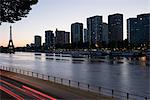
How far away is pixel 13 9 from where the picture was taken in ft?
109

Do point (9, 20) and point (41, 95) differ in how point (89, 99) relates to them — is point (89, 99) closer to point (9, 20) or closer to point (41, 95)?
point (41, 95)

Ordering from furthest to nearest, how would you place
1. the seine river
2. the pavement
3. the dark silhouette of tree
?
the seine river, the dark silhouette of tree, the pavement

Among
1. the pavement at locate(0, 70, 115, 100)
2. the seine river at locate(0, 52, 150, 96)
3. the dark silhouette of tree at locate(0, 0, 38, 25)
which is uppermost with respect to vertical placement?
the dark silhouette of tree at locate(0, 0, 38, 25)

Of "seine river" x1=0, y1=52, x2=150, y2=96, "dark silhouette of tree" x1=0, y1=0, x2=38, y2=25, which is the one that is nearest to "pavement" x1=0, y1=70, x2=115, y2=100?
"dark silhouette of tree" x1=0, y1=0, x2=38, y2=25

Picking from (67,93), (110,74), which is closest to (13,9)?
(67,93)

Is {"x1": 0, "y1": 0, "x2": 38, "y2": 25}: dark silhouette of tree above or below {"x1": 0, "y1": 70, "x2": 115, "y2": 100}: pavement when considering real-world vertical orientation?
above

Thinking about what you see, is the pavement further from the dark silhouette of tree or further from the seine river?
the seine river

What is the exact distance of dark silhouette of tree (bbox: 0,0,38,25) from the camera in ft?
105

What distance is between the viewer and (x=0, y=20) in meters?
32.2

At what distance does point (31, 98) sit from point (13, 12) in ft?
42.3

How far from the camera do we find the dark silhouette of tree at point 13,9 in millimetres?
32031

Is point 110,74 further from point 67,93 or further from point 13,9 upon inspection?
point 67,93

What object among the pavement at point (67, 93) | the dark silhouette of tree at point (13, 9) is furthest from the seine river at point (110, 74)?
the dark silhouette of tree at point (13, 9)

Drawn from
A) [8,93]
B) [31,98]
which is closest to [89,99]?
[31,98]
